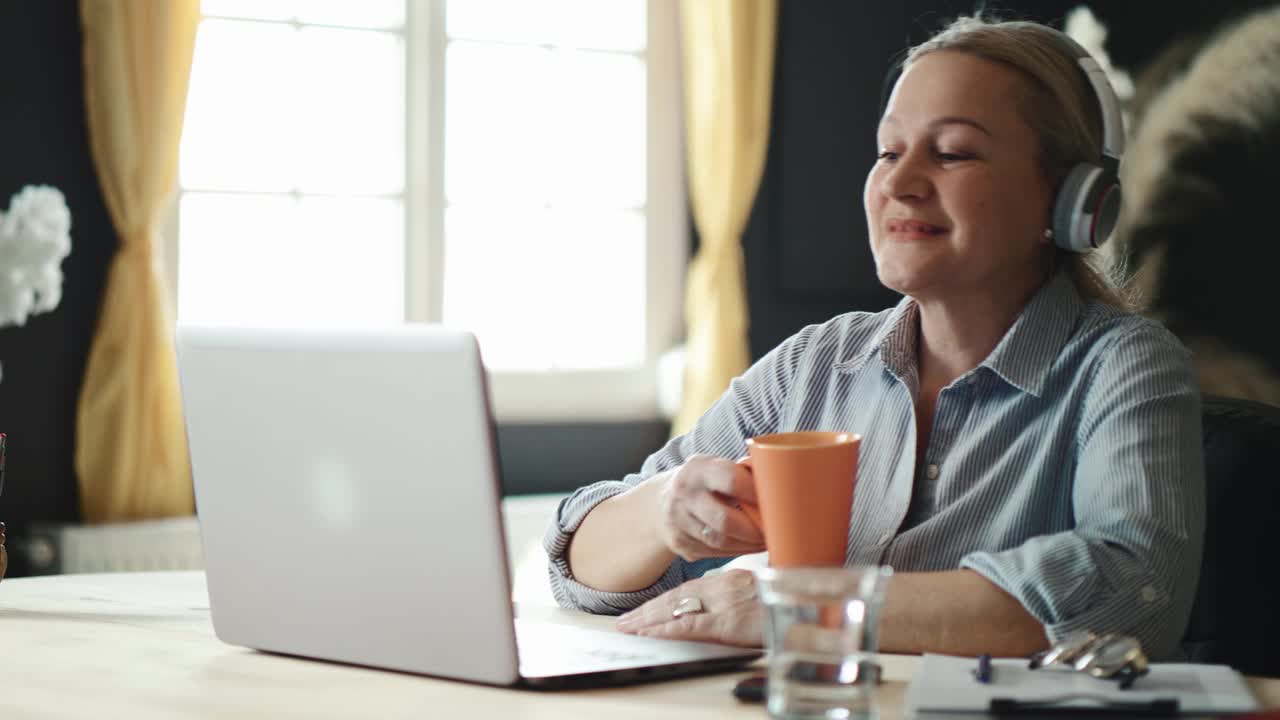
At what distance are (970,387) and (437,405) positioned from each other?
75 centimetres

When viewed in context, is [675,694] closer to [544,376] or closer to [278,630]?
[278,630]

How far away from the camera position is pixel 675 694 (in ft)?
3.58

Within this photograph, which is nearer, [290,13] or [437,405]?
[437,405]

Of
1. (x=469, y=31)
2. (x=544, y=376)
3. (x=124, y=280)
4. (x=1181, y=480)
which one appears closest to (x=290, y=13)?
(x=469, y=31)

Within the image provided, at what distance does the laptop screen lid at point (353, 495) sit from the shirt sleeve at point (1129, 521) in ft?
1.58

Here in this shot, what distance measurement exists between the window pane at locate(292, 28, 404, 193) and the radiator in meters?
0.99

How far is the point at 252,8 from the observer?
3.86 meters

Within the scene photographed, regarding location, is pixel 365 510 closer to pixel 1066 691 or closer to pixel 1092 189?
pixel 1066 691

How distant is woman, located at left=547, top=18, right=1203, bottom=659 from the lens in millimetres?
1396

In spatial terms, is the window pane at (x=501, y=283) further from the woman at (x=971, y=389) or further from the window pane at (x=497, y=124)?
the woman at (x=971, y=389)

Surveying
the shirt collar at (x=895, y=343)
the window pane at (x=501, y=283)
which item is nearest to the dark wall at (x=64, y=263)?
the window pane at (x=501, y=283)

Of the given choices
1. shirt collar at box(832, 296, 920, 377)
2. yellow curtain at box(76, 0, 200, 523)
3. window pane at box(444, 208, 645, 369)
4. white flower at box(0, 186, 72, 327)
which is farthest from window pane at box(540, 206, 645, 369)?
shirt collar at box(832, 296, 920, 377)

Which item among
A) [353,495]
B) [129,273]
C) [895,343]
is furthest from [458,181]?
[353,495]

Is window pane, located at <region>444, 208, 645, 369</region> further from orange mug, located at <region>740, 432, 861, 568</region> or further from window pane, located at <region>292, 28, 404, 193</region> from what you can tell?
orange mug, located at <region>740, 432, 861, 568</region>
